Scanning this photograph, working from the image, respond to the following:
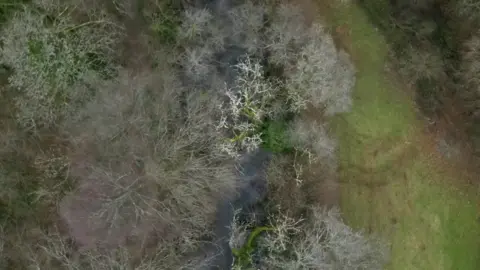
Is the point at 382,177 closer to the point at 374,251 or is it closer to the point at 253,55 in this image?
the point at 374,251

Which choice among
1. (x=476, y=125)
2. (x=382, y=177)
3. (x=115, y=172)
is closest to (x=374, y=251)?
(x=382, y=177)

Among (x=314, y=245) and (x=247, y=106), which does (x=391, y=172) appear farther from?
(x=247, y=106)

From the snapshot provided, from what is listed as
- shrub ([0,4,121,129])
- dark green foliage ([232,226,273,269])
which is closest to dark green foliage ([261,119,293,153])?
dark green foliage ([232,226,273,269])

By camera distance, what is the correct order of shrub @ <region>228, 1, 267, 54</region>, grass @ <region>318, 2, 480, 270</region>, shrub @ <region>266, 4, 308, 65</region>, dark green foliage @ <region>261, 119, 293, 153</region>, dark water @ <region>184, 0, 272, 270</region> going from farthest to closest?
grass @ <region>318, 2, 480, 270</region>
dark water @ <region>184, 0, 272, 270</region>
dark green foliage @ <region>261, 119, 293, 153</region>
shrub @ <region>228, 1, 267, 54</region>
shrub @ <region>266, 4, 308, 65</region>

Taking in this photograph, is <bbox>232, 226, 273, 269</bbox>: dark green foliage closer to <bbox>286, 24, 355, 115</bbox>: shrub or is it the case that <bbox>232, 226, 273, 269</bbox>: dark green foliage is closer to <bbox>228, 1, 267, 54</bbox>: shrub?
<bbox>286, 24, 355, 115</bbox>: shrub

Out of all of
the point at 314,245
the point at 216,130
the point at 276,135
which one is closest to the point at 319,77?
the point at 276,135

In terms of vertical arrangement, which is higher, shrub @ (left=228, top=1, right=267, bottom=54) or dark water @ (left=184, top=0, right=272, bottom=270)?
shrub @ (left=228, top=1, right=267, bottom=54)
